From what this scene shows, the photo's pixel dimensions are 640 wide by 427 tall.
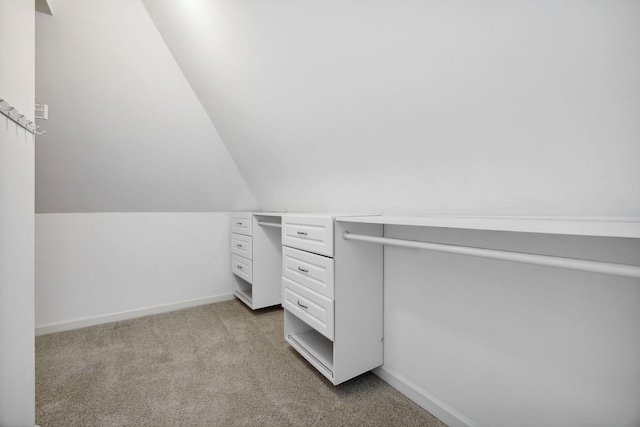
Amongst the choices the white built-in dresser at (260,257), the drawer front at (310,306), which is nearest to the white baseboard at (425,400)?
the drawer front at (310,306)

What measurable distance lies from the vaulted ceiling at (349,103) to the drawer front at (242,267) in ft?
2.36

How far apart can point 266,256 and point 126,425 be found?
5.32ft

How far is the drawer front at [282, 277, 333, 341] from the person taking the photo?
159 cm

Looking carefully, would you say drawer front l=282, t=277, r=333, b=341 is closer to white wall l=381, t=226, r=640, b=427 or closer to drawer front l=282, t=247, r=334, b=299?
drawer front l=282, t=247, r=334, b=299

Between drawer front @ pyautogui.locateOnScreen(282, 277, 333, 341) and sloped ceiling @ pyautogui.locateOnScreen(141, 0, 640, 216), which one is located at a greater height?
sloped ceiling @ pyautogui.locateOnScreen(141, 0, 640, 216)

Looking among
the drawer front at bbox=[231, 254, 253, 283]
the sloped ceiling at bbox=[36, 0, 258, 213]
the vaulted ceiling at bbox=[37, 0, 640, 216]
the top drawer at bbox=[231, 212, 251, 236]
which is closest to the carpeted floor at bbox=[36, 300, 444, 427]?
the drawer front at bbox=[231, 254, 253, 283]

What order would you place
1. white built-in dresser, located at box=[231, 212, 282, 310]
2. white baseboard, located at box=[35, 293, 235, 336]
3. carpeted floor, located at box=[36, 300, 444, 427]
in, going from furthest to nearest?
white built-in dresser, located at box=[231, 212, 282, 310] < white baseboard, located at box=[35, 293, 235, 336] < carpeted floor, located at box=[36, 300, 444, 427]

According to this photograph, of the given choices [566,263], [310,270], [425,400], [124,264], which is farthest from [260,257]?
[566,263]

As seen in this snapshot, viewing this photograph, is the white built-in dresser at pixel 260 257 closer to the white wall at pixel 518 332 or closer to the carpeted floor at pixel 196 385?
the carpeted floor at pixel 196 385

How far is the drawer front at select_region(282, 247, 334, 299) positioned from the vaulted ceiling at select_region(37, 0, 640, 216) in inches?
18.1

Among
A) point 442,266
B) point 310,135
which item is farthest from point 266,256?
point 442,266

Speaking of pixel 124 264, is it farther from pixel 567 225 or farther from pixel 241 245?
pixel 567 225

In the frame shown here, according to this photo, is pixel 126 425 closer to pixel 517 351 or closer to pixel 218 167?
pixel 517 351

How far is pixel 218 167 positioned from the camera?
9.45 ft
